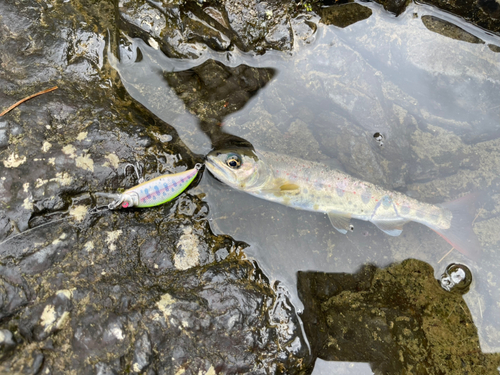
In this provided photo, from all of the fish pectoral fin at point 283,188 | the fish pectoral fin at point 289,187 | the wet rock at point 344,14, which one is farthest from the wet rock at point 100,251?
the wet rock at point 344,14

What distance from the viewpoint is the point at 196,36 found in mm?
4457

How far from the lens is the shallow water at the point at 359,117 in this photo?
4551mm

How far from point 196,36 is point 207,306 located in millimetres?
3782

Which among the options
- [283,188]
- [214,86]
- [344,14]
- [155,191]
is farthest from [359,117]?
[155,191]

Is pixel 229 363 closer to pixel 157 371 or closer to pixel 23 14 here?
pixel 157 371

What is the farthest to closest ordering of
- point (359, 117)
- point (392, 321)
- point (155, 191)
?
point (359, 117), point (392, 321), point (155, 191)

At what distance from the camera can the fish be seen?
4586 mm

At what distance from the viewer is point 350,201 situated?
4633mm

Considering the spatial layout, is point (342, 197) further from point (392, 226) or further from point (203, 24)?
A: point (203, 24)

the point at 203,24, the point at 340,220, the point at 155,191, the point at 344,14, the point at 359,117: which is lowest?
the point at 340,220

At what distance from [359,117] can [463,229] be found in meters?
2.37

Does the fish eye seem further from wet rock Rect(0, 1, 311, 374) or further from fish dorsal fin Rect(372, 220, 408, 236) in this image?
fish dorsal fin Rect(372, 220, 408, 236)

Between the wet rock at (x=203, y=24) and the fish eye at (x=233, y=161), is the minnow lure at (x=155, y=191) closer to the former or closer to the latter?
the fish eye at (x=233, y=161)

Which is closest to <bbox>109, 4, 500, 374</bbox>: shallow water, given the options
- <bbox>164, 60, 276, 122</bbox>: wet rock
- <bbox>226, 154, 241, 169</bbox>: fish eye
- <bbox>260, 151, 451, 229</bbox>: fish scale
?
<bbox>164, 60, 276, 122</bbox>: wet rock
